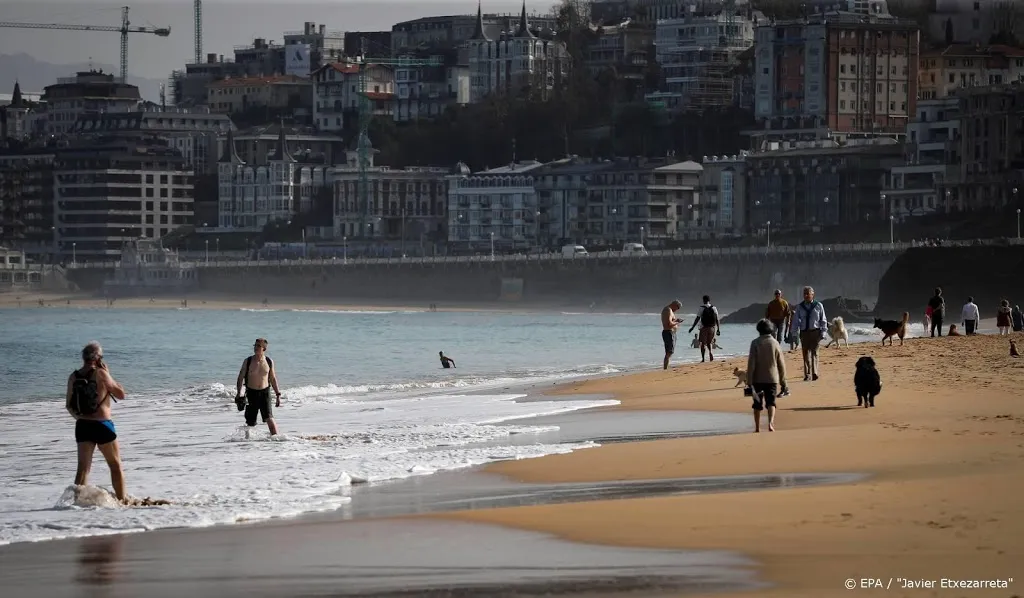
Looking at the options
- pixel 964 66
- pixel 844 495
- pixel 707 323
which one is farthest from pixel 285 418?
pixel 964 66

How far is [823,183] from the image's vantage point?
418 ft

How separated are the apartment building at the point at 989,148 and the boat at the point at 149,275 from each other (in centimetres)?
6080

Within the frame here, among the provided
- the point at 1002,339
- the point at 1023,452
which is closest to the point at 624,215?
the point at 1002,339

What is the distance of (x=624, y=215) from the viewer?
144625 mm

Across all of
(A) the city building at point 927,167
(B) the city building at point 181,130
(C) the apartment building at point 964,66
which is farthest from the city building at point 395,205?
(A) the city building at point 927,167

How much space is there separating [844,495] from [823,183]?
379 ft

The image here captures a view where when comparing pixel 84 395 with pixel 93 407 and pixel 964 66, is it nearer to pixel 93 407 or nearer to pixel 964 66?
pixel 93 407

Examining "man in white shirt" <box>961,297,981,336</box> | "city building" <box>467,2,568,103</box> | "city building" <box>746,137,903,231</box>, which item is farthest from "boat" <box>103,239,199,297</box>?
"man in white shirt" <box>961,297,981,336</box>

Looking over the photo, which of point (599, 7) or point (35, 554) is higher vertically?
point (599, 7)

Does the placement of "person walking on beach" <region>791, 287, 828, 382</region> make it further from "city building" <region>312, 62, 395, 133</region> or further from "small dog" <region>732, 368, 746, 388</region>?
"city building" <region>312, 62, 395, 133</region>

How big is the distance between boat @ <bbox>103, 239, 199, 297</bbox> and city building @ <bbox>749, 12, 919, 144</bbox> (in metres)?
45.2

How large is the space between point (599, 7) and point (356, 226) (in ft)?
154

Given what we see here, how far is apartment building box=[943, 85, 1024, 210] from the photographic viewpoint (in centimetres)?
11431

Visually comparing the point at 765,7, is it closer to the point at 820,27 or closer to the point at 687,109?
the point at 687,109
